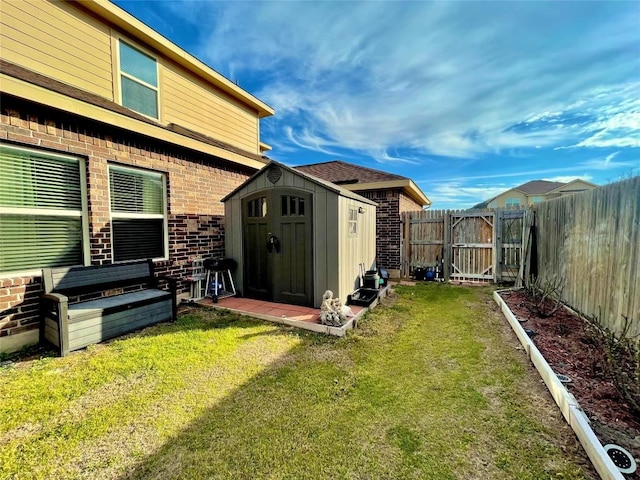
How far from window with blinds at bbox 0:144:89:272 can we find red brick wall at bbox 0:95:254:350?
0.15m

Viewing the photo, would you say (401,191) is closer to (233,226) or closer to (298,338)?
(233,226)

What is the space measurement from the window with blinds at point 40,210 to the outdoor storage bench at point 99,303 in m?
0.36

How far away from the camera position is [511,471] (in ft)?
5.77

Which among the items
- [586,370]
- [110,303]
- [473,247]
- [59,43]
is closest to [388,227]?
[473,247]

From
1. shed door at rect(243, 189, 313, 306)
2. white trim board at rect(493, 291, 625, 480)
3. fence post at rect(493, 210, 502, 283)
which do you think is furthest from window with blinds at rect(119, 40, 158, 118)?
fence post at rect(493, 210, 502, 283)

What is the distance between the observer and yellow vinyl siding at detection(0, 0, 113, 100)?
4.25 metres

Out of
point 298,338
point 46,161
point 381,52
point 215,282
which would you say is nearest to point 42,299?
point 46,161

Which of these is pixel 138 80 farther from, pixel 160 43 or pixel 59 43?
pixel 59 43

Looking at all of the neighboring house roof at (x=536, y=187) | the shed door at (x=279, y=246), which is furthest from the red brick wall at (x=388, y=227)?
the neighboring house roof at (x=536, y=187)

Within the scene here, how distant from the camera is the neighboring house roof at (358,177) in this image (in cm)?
878

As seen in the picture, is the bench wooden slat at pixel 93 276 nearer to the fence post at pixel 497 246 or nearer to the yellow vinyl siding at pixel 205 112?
the yellow vinyl siding at pixel 205 112

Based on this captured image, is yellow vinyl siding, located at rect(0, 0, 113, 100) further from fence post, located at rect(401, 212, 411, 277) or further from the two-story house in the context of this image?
fence post, located at rect(401, 212, 411, 277)

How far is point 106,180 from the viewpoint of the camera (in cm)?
444

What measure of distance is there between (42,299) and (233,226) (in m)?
3.29
